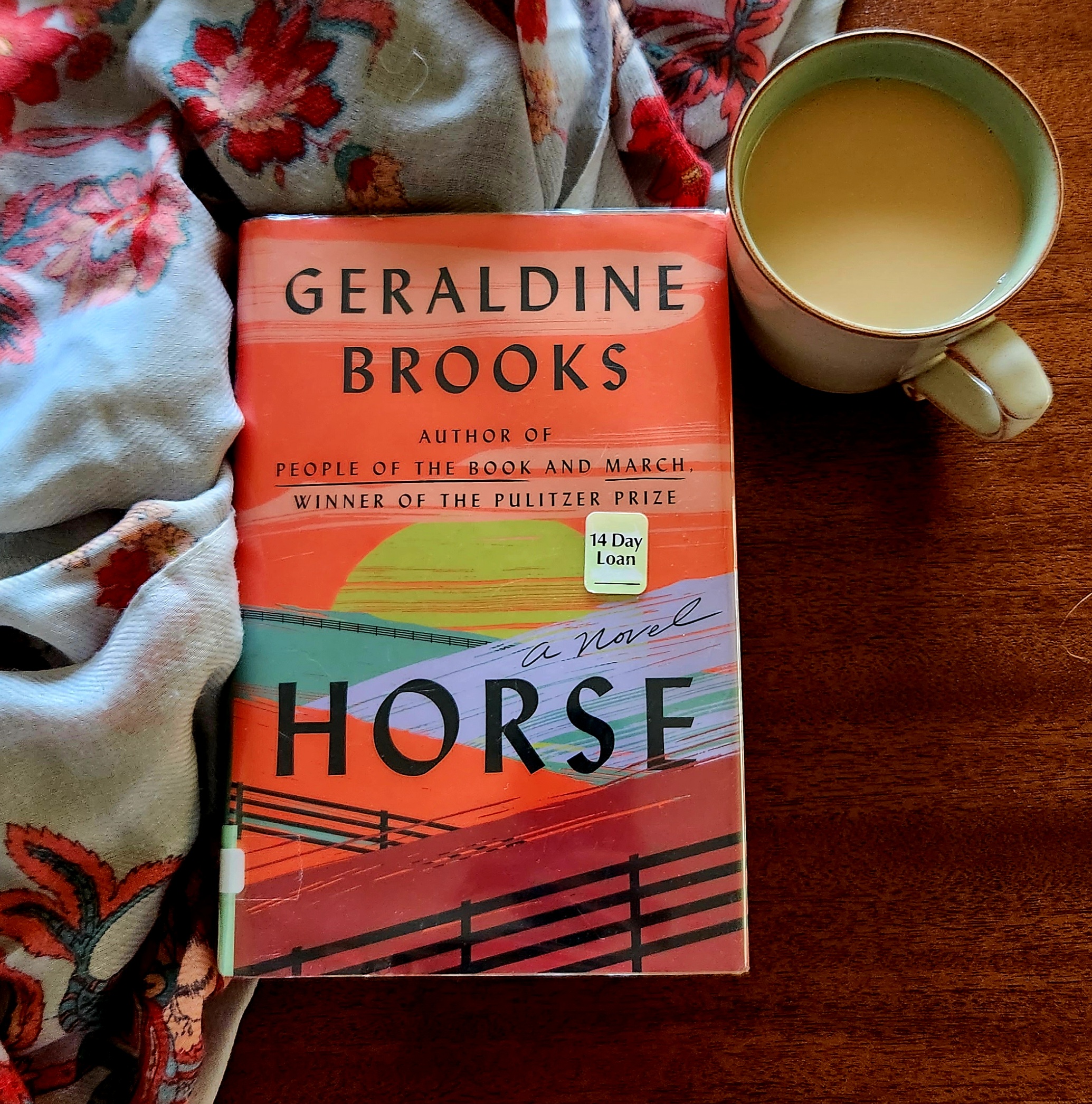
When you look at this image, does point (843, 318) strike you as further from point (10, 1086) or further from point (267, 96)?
point (10, 1086)

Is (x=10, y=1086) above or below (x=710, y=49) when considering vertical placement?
below

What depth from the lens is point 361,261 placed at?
1.53ft

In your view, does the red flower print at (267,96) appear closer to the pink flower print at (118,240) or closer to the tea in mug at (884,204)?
the pink flower print at (118,240)

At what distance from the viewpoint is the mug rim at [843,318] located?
401 millimetres

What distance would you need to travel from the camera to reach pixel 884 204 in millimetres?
446

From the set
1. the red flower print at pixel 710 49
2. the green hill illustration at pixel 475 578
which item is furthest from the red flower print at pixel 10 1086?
the red flower print at pixel 710 49

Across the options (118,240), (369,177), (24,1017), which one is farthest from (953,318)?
(24,1017)

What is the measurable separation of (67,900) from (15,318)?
0.94 feet

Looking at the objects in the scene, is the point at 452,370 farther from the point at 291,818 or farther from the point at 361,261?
the point at 291,818

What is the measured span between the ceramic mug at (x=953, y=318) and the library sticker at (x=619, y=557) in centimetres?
12

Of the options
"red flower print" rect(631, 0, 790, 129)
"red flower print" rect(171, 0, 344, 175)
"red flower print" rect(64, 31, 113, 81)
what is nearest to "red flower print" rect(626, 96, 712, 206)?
"red flower print" rect(631, 0, 790, 129)

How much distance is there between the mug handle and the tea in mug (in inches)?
0.9

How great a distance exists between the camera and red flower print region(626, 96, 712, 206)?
1.60ft

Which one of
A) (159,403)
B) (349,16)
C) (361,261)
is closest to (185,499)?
(159,403)
